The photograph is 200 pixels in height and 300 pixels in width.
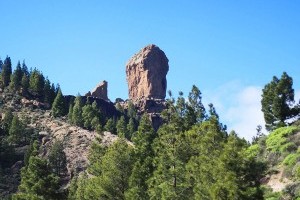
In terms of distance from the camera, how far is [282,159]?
43062 millimetres

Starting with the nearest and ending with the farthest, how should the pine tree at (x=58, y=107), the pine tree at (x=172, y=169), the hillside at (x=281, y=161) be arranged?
the hillside at (x=281, y=161) → the pine tree at (x=172, y=169) → the pine tree at (x=58, y=107)

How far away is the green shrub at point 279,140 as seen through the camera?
44.7 m

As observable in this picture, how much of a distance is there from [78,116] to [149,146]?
247ft

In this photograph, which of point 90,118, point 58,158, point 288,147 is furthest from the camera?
point 90,118

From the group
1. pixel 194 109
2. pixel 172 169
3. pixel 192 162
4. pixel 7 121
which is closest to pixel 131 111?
pixel 7 121

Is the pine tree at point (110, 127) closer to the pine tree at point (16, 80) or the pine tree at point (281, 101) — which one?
the pine tree at point (16, 80)

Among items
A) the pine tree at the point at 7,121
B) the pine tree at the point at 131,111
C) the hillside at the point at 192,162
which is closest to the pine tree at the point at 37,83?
the pine tree at the point at 7,121

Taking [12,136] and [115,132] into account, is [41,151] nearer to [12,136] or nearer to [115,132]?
[12,136]

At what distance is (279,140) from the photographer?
45.8 m

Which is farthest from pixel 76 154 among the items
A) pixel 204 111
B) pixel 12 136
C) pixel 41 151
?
pixel 204 111

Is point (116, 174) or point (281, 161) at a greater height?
point (116, 174)

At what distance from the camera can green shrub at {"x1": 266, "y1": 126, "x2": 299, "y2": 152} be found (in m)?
44.7

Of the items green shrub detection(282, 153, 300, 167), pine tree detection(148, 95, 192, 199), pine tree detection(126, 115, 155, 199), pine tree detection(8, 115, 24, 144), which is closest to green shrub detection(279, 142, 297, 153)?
green shrub detection(282, 153, 300, 167)

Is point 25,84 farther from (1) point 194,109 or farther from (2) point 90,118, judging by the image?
(1) point 194,109
